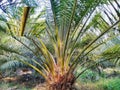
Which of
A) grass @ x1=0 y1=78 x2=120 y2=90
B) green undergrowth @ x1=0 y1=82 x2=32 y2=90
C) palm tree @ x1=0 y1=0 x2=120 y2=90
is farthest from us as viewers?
green undergrowth @ x1=0 y1=82 x2=32 y2=90

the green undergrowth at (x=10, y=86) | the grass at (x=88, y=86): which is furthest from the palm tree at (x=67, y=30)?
the green undergrowth at (x=10, y=86)

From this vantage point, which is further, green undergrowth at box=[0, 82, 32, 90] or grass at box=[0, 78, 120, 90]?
green undergrowth at box=[0, 82, 32, 90]

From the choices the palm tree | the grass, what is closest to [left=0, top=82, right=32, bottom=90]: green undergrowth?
the grass

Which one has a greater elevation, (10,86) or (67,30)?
(67,30)

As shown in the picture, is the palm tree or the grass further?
the grass

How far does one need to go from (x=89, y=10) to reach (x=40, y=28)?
1.44m

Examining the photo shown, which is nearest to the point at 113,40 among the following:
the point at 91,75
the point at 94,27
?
the point at 94,27

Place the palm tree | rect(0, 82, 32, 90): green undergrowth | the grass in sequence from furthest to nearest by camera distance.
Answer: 1. rect(0, 82, 32, 90): green undergrowth
2. the grass
3. the palm tree

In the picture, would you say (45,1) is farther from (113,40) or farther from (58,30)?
(113,40)

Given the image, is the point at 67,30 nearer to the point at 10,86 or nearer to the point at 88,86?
the point at 88,86

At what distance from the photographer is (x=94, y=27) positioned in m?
6.14

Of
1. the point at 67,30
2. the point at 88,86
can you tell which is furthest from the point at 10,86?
the point at 67,30

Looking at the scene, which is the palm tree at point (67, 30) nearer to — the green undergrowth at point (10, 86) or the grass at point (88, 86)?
the grass at point (88, 86)

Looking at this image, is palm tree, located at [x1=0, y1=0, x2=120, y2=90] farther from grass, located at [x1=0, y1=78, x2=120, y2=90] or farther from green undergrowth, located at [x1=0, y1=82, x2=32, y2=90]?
green undergrowth, located at [x1=0, y1=82, x2=32, y2=90]
